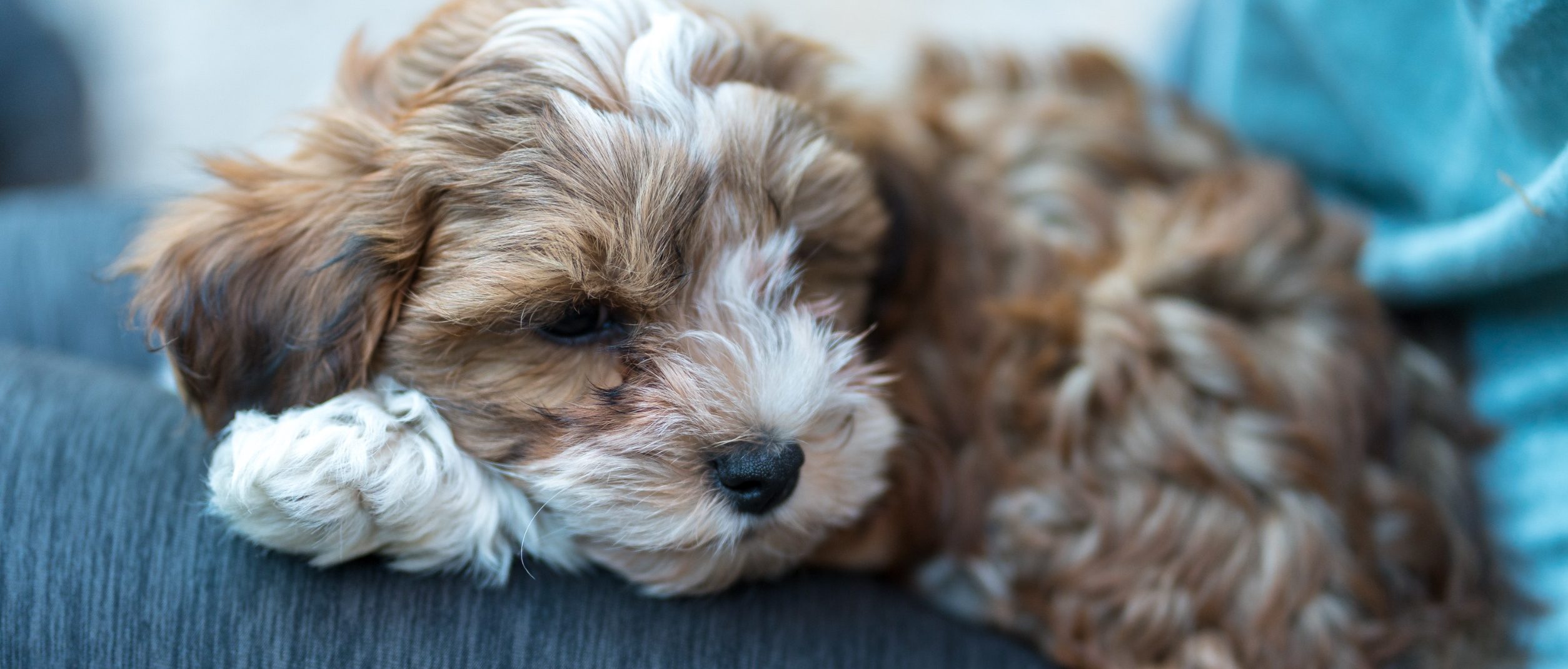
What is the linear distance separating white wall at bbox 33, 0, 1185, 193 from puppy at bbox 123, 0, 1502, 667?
6.82 ft

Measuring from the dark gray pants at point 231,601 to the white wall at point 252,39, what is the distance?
2.58 meters

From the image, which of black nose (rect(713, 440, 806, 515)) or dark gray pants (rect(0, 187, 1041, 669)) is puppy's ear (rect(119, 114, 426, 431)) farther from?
black nose (rect(713, 440, 806, 515))

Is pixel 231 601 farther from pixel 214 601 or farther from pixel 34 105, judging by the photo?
pixel 34 105

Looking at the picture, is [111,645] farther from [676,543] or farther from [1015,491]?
[1015,491]

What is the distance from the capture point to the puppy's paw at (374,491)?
1.29 m

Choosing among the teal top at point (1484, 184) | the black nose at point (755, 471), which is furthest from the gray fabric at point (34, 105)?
the teal top at point (1484, 184)

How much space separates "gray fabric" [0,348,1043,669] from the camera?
1282 mm

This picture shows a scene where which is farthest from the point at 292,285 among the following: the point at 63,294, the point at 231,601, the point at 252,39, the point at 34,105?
the point at 252,39

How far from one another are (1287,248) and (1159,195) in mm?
273

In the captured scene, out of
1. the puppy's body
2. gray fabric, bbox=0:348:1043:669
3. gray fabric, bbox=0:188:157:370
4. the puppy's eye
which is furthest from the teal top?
gray fabric, bbox=0:188:157:370

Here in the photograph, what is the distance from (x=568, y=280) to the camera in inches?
51.5

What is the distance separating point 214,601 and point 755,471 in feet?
2.39

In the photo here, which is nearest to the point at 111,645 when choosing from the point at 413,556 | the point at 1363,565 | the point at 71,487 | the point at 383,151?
the point at 71,487

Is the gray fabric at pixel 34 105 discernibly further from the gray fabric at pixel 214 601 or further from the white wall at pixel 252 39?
the gray fabric at pixel 214 601
